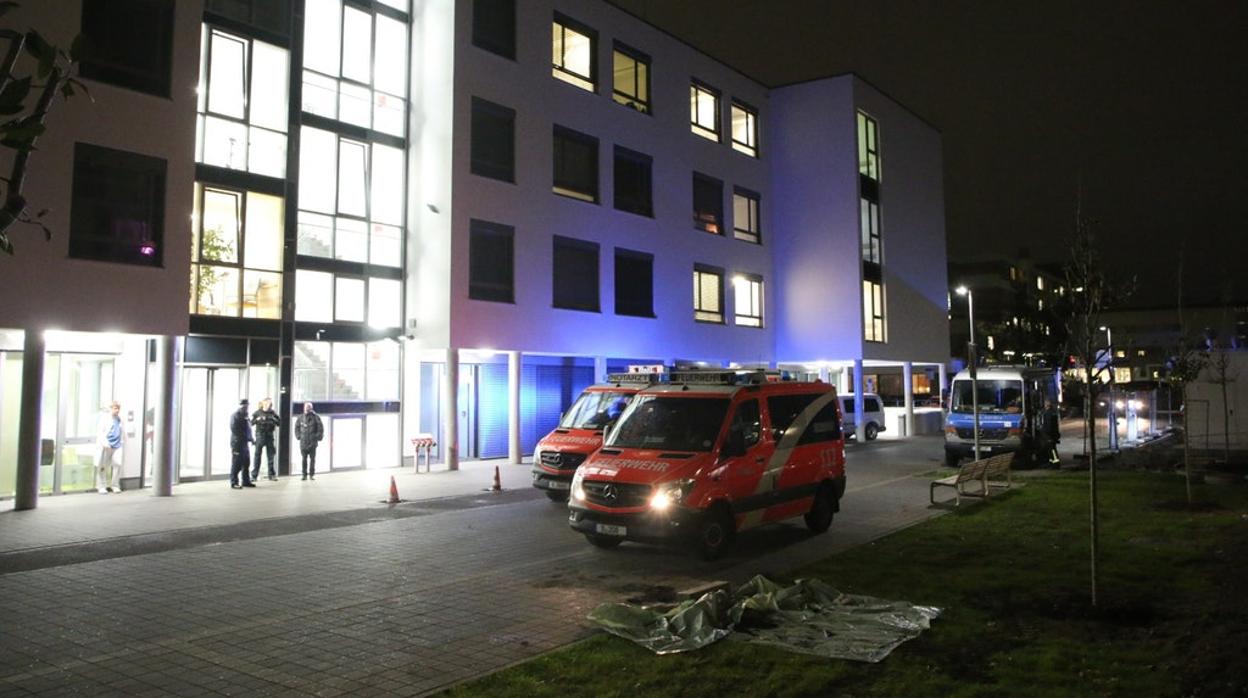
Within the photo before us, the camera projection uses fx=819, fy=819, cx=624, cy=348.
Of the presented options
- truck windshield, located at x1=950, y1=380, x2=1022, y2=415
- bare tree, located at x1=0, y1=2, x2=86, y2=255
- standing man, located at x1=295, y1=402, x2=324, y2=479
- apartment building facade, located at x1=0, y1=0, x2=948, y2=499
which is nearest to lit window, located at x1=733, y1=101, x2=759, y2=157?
apartment building facade, located at x1=0, y1=0, x2=948, y2=499

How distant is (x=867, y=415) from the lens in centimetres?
3450

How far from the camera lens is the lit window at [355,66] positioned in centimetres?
2228

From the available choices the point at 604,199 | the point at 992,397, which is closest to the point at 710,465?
the point at 992,397

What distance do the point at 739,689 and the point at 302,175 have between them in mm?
20024

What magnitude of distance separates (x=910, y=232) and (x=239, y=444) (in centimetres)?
3210

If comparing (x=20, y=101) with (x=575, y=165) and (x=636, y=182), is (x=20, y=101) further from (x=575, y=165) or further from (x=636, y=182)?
(x=636, y=182)

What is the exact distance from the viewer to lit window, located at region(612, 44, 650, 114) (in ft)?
95.6

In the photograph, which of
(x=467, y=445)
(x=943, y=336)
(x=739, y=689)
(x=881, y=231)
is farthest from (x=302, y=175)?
(x=943, y=336)

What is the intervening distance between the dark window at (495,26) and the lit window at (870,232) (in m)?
17.5

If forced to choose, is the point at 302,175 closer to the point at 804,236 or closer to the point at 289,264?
the point at 289,264

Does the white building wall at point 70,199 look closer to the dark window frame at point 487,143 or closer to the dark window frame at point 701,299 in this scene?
the dark window frame at point 487,143

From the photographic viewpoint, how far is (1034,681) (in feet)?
19.2

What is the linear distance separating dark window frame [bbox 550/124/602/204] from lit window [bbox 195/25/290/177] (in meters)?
8.15

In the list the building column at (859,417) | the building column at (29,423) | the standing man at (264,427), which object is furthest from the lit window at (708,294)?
the building column at (29,423)
